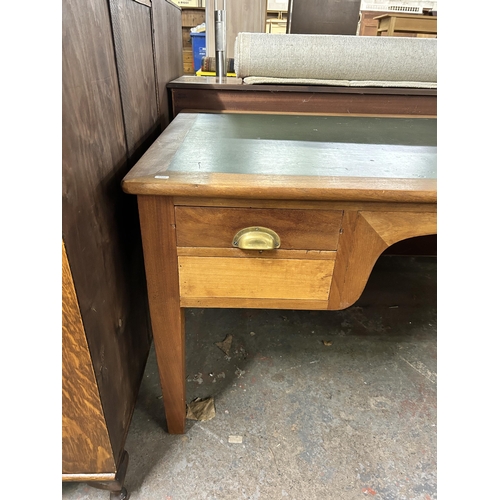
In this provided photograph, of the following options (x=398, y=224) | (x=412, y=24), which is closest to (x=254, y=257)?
(x=398, y=224)

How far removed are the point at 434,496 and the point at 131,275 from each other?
2.68 feet

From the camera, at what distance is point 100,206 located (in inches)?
24.3

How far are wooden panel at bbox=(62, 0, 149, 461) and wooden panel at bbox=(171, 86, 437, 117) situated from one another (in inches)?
21.0

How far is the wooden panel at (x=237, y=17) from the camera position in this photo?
235 cm

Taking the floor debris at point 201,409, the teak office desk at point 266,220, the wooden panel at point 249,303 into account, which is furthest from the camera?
the floor debris at point 201,409

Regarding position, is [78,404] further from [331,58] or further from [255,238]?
[331,58]

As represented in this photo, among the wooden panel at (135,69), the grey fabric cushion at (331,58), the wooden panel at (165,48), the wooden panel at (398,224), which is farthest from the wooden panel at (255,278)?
the grey fabric cushion at (331,58)

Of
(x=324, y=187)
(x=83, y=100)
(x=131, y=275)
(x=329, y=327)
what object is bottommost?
(x=329, y=327)

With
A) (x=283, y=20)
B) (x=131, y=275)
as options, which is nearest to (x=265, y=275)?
(x=131, y=275)

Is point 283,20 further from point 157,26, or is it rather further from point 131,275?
point 131,275

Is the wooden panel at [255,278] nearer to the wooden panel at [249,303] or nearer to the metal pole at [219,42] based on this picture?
the wooden panel at [249,303]

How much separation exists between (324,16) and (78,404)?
160 centimetres

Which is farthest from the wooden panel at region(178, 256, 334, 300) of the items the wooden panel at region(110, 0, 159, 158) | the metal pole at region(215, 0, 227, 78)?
the metal pole at region(215, 0, 227, 78)

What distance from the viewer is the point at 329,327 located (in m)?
1.29
